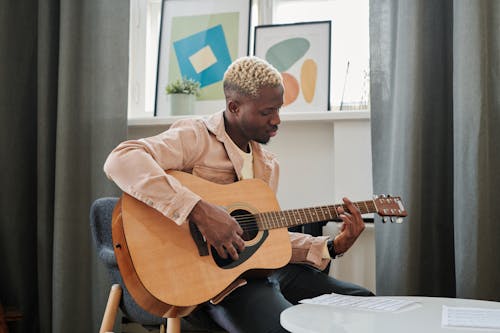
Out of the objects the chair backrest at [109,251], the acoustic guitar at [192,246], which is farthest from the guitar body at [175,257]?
the chair backrest at [109,251]

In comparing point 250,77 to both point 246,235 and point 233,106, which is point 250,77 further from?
point 246,235

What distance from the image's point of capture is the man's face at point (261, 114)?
69.4 inches

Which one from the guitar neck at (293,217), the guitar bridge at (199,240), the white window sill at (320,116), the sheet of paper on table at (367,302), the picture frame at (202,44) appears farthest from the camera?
the picture frame at (202,44)

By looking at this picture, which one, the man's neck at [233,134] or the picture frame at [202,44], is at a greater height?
the picture frame at [202,44]

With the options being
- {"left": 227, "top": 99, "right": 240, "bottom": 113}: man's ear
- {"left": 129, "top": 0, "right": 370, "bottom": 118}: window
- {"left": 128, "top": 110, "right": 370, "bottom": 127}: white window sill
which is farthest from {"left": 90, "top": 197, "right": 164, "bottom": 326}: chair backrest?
{"left": 129, "top": 0, "right": 370, "bottom": 118}: window

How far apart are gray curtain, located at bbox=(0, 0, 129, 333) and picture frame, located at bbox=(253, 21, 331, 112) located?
24.2 inches

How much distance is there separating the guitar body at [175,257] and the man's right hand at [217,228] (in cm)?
3

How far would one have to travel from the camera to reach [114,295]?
1769 millimetres

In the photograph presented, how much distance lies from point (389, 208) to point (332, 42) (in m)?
1.05

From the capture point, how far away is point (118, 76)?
8.33 ft

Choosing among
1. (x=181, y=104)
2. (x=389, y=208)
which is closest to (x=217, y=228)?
(x=389, y=208)

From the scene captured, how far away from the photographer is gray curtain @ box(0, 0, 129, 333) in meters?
2.47

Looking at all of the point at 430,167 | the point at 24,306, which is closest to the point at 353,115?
the point at 430,167

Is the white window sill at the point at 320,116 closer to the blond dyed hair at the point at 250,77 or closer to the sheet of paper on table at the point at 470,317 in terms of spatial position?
the blond dyed hair at the point at 250,77
